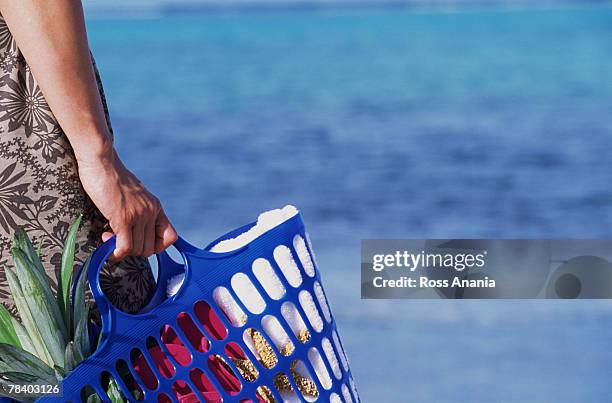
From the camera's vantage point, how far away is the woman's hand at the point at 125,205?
1184 mm

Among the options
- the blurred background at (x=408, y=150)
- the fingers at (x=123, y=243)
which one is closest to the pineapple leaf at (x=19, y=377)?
the fingers at (x=123, y=243)

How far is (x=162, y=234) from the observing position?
3.94 ft

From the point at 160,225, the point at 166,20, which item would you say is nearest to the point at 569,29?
the point at 166,20

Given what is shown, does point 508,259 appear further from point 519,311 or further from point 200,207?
point 200,207

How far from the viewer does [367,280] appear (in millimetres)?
3602

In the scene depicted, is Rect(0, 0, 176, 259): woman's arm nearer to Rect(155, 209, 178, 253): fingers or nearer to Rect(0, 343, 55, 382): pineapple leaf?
Rect(155, 209, 178, 253): fingers

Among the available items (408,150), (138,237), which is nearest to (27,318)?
(138,237)

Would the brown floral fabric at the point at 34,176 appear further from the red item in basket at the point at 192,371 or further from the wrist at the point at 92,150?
the red item in basket at the point at 192,371

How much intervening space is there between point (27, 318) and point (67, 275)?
0.18 ft

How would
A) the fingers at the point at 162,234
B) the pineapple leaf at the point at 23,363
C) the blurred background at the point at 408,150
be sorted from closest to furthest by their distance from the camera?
the pineapple leaf at the point at 23,363
the fingers at the point at 162,234
the blurred background at the point at 408,150

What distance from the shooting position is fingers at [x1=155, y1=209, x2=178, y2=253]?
1.19 meters

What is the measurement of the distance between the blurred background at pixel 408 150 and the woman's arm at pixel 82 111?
168 centimetres

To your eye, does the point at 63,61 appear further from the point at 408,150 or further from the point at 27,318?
the point at 408,150

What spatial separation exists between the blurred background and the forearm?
5.68 feet
